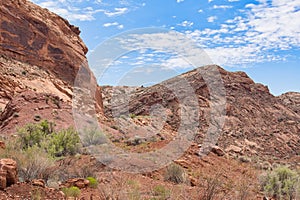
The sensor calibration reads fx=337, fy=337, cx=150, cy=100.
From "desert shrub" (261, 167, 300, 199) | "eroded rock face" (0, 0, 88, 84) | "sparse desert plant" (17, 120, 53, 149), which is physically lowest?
"desert shrub" (261, 167, 300, 199)

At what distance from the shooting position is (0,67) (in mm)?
26094

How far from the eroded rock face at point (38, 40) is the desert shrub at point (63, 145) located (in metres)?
19.1

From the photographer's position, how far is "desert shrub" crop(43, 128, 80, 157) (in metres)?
11.8

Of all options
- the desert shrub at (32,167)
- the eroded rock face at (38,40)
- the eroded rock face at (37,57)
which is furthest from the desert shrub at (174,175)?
the eroded rock face at (38,40)

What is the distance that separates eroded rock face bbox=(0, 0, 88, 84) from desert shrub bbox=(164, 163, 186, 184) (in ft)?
77.9

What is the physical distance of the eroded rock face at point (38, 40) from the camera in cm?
2996

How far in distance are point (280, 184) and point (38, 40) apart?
27714 mm

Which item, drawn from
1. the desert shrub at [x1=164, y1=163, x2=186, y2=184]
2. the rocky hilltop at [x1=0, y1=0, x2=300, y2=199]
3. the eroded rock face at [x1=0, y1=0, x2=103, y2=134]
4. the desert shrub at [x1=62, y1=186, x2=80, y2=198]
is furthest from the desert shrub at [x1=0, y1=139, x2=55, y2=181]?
the eroded rock face at [x1=0, y1=0, x2=103, y2=134]

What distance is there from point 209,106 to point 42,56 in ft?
69.1

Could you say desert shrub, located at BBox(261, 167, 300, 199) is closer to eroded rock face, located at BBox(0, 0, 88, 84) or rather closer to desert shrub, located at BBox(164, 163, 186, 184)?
desert shrub, located at BBox(164, 163, 186, 184)

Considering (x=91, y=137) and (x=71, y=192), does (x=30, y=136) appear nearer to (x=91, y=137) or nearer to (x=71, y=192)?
(x=91, y=137)

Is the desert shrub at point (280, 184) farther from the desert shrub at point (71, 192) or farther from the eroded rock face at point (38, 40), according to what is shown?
the eroded rock face at point (38, 40)

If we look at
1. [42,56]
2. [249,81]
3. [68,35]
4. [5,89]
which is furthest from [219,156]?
[249,81]

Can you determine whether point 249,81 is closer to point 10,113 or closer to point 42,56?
point 42,56
